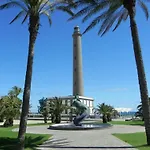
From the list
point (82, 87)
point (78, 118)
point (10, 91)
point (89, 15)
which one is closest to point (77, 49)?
point (82, 87)

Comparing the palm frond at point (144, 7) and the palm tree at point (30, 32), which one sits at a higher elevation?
the palm frond at point (144, 7)

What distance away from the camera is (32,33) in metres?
17.0

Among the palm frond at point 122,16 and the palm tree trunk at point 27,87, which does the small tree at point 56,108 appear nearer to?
the palm frond at point 122,16

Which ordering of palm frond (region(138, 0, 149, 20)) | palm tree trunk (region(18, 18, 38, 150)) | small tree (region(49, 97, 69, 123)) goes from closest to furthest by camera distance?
1. palm tree trunk (region(18, 18, 38, 150))
2. palm frond (region(138, 0, 149, 20))
3. small tree (region(49, 97, 69, 123))

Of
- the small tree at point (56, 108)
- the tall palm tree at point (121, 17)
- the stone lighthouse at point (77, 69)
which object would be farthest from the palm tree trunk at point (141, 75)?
the stone lighthouse at point (77, 69)

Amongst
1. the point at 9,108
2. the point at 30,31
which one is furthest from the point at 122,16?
A: the point at 9,108

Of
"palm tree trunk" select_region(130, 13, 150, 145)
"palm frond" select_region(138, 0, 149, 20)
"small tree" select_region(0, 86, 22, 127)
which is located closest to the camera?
"palm tree trunk" select_region(130, 13, 150, 145)

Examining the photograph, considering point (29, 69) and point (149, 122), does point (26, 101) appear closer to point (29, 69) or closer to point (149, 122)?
point (29, 69)

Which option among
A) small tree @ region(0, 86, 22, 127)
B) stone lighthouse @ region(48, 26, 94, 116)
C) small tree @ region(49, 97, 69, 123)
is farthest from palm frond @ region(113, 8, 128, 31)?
stone lighthouse @ region(48, 26, 94, 116)

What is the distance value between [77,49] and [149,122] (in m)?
63.3

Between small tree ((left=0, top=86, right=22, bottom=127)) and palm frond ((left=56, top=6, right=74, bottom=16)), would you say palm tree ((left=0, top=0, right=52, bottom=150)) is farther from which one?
small tree ((left=0, top=86, right=22, bottom=127))

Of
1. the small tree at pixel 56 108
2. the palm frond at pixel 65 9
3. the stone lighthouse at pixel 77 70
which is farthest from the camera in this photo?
the stone lighthouse at pixel 77 70

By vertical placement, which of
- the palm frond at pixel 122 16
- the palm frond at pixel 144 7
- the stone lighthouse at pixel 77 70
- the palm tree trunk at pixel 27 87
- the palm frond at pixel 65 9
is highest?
the stone lighthouse at pixel 77 70

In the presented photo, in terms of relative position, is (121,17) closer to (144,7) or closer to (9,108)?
(144,7)
